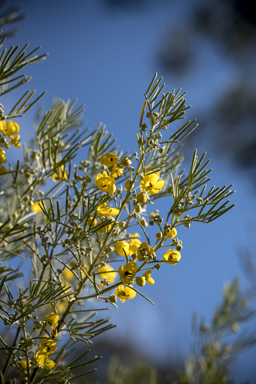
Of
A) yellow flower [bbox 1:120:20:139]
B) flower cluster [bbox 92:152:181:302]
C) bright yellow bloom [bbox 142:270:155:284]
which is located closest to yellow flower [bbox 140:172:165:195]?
flower cluster [bbox 92:152:181:302]

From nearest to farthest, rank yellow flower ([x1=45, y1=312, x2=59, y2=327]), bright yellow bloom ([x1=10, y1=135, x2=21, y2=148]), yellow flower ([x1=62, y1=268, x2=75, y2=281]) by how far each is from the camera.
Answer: yellow flower ([x1=45, y1=312, x2=59, y2=327])
bright yellow bloom ([x1=10, y1=135, x2=21, y2=148])
yellow flower ([x1=62, y1=268, x2=75, y2=281])

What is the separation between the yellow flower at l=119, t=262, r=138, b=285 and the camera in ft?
1.33

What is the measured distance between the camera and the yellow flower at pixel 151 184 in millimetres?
446

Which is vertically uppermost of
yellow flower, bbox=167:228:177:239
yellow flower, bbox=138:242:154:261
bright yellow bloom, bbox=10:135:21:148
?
bright yellow bloom, bbox=10:135:21:148

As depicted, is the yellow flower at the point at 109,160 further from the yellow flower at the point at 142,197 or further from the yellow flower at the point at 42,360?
the yellow flower at the point at 42,360

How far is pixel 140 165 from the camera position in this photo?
0.45 metres

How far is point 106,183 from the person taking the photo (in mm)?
443

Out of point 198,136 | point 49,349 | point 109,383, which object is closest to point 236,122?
point 198,136

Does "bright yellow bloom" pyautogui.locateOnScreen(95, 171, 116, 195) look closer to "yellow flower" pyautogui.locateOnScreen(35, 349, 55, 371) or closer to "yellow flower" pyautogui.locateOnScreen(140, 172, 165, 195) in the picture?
"yellow flower" pyautogui.locateOnScreen(140, 172, 165, 195)

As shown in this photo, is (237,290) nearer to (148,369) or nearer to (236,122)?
(148,369)

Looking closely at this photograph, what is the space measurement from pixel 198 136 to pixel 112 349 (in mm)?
1869

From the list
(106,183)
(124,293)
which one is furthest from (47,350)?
(106,183)

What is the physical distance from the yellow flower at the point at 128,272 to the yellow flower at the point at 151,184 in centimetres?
10

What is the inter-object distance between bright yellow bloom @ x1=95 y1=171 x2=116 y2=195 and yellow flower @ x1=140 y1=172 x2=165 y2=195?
0.13ft
